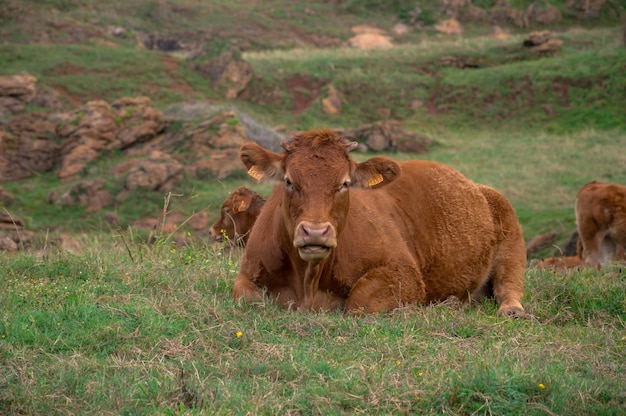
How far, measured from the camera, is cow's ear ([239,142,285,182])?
809 centimetres

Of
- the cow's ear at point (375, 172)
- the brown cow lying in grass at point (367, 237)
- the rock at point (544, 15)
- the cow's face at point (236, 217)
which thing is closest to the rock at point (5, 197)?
the cow's face at point (236, 217)

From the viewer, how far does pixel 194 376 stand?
582 cm

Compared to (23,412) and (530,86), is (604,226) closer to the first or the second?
(23,412)

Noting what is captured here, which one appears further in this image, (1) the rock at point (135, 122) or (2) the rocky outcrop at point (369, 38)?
(2) the rocky outcrop at point (369, 38)

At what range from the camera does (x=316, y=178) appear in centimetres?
768

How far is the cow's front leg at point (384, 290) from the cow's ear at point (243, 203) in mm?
3943

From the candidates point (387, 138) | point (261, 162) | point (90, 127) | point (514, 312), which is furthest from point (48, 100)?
point (514, 312)

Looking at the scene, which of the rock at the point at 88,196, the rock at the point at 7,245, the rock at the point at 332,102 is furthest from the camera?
the rock at the point at 332,102

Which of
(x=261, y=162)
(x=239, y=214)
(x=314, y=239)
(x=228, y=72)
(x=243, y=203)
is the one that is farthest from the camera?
(x=228, y=72)

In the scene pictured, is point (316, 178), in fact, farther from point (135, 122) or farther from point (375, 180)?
point (135, 122)

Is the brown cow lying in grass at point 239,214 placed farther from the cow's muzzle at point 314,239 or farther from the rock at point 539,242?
the rock at point 539,242

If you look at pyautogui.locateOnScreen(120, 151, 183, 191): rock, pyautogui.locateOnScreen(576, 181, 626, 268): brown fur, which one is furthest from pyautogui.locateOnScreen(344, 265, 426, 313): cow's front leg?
pyautogui.locateOnScreen(120, 151, 183, 191): rock

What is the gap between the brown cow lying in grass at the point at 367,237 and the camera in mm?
7727

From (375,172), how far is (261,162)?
1068 millimetres
